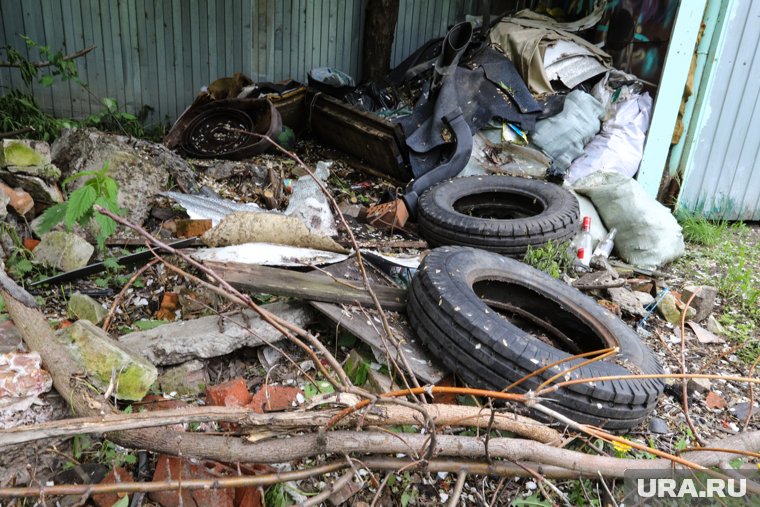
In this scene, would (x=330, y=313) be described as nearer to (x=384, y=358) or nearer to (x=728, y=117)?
(x=384, y=358)

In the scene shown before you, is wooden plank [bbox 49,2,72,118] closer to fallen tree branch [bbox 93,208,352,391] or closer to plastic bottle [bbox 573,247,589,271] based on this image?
fallen tree branch [bbox 93,208,352,391]

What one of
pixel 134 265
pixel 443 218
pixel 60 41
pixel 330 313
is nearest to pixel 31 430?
pixel 330 313

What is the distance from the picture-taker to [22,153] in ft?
11.5

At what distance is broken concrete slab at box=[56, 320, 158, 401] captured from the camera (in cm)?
194

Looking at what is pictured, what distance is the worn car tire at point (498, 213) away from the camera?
3404mm

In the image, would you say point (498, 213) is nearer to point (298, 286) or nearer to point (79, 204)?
point (298, 286)

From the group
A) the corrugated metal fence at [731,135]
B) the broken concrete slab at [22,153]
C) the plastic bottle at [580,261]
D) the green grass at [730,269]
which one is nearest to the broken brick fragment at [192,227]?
the broken concrete slab at [22,153]

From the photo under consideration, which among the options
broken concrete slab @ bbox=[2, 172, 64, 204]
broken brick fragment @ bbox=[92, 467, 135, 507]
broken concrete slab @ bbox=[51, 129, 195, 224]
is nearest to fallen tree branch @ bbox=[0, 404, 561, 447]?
broken brick fragment @ bbox=[92, 467, 135, 507]

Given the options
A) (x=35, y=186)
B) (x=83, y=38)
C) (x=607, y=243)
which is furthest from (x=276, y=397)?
A: (x=83, y=38)

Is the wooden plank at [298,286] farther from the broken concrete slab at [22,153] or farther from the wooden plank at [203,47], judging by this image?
the wooden plank at [203,47]

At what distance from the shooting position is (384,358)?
235 cm

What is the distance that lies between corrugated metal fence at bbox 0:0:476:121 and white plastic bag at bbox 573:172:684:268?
3364 mm

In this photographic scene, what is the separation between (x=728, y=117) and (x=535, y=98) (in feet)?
5.45

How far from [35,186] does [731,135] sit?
5444 millimetres
